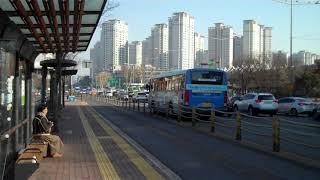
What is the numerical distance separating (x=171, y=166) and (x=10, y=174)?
145 inches

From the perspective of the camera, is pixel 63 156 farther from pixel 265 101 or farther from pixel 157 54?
pixel 157 54

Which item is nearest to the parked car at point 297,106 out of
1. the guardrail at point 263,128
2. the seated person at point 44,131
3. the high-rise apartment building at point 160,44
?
the guardrail at point 263,128

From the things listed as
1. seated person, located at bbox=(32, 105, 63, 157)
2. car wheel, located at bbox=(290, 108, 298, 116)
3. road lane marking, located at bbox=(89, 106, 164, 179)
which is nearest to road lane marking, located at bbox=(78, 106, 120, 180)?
road lane marking, located at bbox=(89, 106, 164, 179)

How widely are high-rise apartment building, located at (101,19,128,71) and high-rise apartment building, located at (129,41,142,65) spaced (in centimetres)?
235

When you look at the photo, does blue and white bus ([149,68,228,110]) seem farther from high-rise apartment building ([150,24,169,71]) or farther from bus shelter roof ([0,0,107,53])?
high-rise apartment building ([150,24,169,71])

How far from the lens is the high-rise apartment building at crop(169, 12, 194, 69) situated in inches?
3984

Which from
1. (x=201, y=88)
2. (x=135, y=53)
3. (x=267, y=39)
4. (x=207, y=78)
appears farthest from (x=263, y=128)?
(x=135, y=53)

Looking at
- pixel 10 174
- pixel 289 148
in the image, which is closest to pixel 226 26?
pixel 289 148

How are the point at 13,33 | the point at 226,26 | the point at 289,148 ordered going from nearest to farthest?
the point at 13,33 < the point at 289,148 < the point at 226,26

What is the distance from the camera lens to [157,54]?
403ft

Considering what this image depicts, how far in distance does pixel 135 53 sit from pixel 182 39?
39584 mm

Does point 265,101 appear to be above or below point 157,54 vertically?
below

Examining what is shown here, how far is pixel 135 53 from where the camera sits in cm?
13962

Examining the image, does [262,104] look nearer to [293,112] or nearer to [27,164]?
[293,112]
